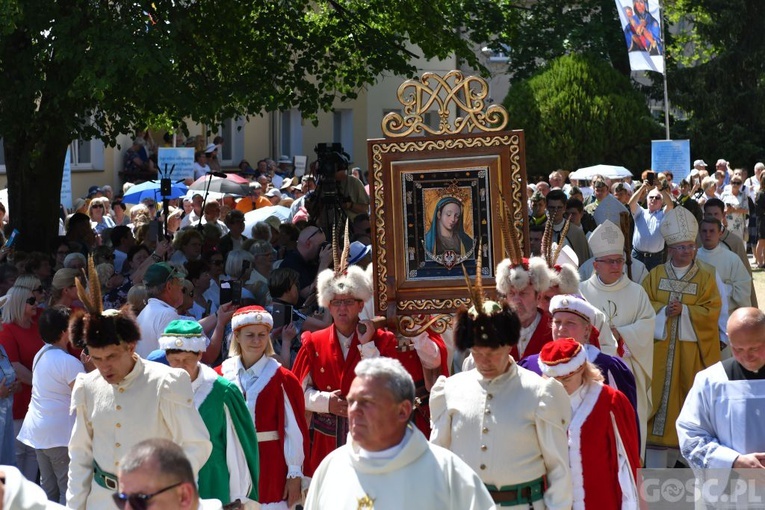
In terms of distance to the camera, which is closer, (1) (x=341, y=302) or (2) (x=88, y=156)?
(1) (x=341, y=302)

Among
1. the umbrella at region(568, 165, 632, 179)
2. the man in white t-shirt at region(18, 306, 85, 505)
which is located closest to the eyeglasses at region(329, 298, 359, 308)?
the man in white t-shirt at region(18, 306, 85, 505)

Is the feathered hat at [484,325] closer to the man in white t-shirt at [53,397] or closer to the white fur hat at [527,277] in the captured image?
the white fur hat at [527,277]

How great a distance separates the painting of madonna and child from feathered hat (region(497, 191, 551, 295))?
0.51 meters

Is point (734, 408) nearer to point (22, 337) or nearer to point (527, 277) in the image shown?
point (527, 277)

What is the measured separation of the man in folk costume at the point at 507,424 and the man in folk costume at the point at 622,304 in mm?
3779

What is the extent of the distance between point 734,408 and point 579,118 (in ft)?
84.0

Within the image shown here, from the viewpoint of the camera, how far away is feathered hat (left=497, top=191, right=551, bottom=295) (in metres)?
7.57

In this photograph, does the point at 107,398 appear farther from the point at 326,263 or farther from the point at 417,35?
the point at 417,35

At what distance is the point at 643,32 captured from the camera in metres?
23.5

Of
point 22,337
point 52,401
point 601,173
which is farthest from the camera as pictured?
point 601,173

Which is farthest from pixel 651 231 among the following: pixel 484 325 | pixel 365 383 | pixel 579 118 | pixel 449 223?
pixel 579 118

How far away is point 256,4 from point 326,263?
4802 mm

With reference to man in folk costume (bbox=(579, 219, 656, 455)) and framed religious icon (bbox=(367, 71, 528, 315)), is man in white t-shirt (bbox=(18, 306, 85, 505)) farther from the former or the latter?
man in folk costume (bbox=(579, 219, 656, 455))

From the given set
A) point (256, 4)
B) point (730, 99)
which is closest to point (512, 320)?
point (256, 4)
